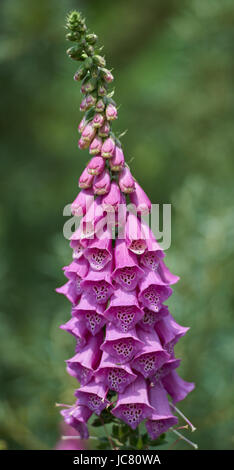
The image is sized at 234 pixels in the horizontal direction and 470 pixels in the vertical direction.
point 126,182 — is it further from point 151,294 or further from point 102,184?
point 151,294

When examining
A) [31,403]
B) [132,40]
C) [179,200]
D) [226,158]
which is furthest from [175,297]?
[132,40]

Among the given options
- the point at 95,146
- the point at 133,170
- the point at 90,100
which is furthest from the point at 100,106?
the point at 133,170

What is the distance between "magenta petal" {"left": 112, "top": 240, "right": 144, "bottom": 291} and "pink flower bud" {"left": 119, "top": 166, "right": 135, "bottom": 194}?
20 cm

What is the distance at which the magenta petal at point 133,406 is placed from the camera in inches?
91.1

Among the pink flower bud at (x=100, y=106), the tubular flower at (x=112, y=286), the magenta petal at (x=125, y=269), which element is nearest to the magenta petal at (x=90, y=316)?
the tubular flower at (x=112, y=286)

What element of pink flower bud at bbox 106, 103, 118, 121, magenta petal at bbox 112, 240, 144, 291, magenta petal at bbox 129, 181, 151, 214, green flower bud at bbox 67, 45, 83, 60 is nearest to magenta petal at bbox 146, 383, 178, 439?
magenta petal at bbox 112, 240, 144, 291

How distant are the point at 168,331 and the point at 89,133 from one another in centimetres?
81

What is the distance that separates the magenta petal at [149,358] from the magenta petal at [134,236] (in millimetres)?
338

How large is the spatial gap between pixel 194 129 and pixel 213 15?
41.5 inches

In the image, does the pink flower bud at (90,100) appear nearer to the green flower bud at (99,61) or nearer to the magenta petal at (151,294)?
the green flower bud at (99,61)

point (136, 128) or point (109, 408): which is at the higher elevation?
point (136, 128)

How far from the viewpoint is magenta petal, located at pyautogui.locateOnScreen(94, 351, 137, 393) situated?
2328 millimetres

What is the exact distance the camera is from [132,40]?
739 cm
